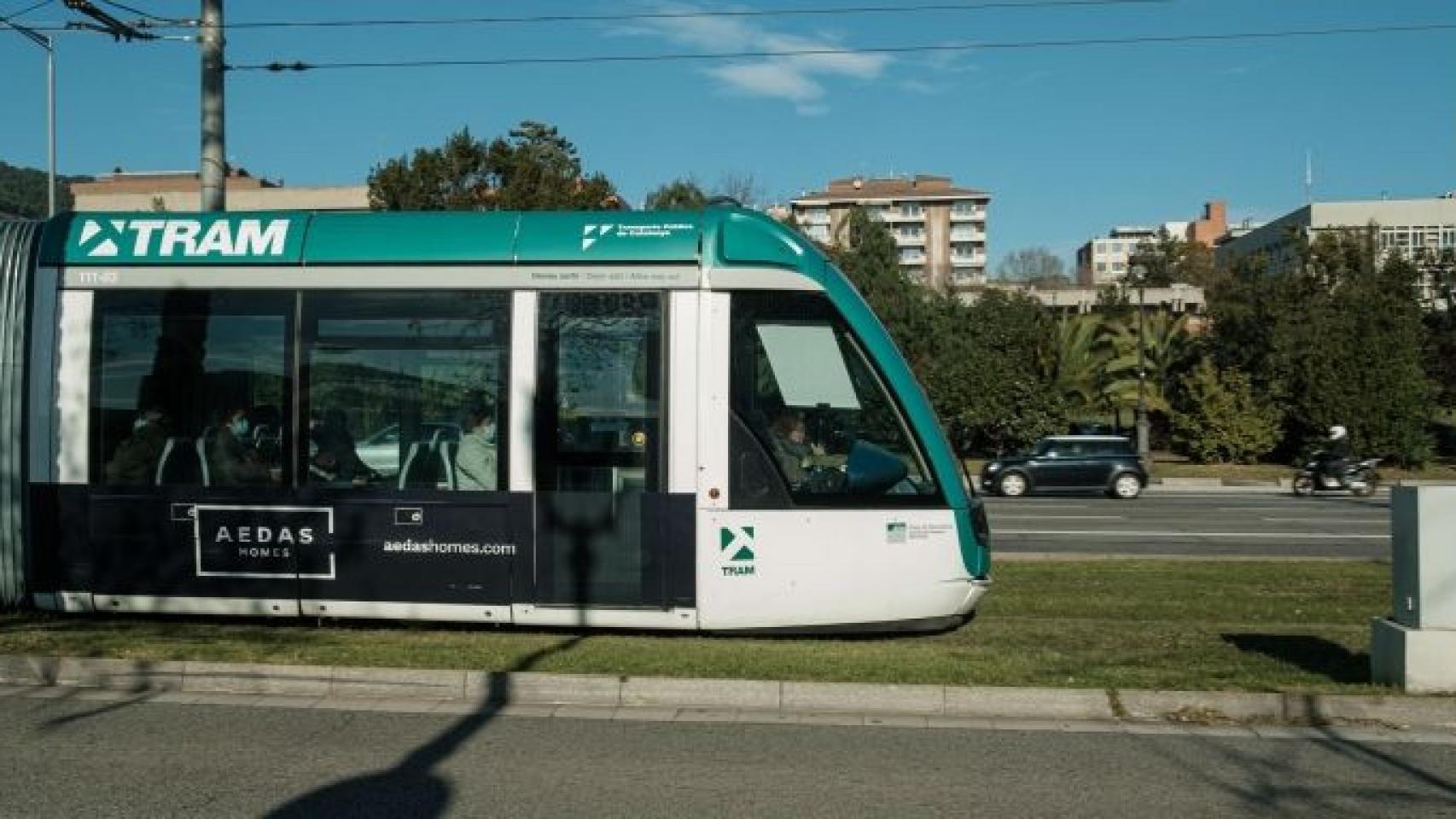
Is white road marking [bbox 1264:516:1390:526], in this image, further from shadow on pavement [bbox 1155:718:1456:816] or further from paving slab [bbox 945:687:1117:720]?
shadow on pavement [bbox 1155:718:1456:816]

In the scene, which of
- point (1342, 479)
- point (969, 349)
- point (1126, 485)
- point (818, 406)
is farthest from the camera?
point (969, 349)

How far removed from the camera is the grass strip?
7.69 metres

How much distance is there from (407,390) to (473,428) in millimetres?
582

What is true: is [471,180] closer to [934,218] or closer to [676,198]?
[676,198]

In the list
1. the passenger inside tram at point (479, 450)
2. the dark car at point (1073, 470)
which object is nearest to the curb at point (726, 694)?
the passenger inside tram at point (479, 450)

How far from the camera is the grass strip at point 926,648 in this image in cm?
769

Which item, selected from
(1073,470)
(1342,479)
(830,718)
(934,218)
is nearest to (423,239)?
(830,718)

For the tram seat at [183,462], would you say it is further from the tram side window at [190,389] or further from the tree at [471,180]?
the tree at [471,180]

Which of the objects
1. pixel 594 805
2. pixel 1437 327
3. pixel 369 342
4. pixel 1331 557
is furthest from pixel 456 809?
pixel 1437 327

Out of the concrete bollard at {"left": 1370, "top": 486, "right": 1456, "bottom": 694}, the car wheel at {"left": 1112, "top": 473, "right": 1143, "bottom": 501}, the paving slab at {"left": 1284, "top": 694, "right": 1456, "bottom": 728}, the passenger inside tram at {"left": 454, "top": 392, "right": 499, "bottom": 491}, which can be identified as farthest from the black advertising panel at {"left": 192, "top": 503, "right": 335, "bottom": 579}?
the car wheel at {"left": 1112, "top": 473, "right": 1143, "bottom": 501}

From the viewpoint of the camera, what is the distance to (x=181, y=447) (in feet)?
30.6

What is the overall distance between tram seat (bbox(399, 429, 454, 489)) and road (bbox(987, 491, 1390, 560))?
28.0 ft

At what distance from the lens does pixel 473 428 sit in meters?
8.91

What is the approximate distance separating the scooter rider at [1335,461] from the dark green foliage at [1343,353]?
1139 centimetres
